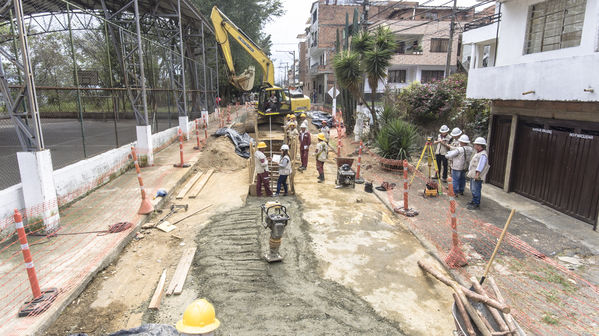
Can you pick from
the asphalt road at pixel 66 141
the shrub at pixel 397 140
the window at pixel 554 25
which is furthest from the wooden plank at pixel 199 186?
the window at pixel 554 25

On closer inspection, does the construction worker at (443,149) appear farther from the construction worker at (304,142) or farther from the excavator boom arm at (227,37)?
the excavator boom arm at (227,37)

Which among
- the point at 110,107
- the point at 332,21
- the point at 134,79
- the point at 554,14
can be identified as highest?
the point at 332,21

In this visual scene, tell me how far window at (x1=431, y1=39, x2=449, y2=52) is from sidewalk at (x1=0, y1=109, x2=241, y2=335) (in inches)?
1477

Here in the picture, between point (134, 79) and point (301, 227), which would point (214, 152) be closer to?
point (134, 79)

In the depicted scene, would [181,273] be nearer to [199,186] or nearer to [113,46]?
Result: [199,186]

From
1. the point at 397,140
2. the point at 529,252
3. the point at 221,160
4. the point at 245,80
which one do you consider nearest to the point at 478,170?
the point at 529,252

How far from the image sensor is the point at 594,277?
18.2ft

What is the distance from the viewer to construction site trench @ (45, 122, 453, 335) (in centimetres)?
441

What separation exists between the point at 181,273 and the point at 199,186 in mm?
5392

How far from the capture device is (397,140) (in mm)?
12797

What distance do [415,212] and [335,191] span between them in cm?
278

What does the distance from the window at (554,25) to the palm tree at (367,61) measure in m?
6.39

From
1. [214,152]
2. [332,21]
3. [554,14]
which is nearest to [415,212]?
[554,14]

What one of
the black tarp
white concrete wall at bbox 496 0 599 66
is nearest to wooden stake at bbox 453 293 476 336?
white concrete wall at bbox 496 0 599 66
